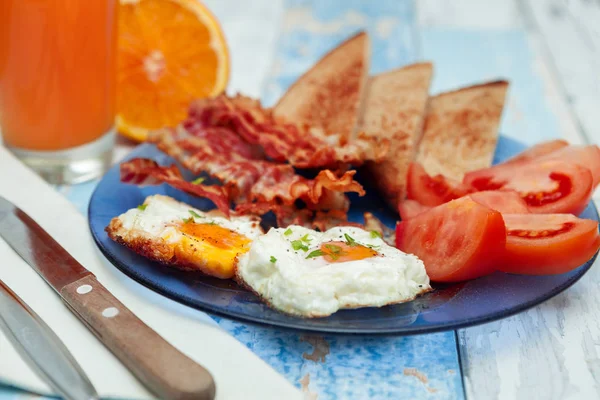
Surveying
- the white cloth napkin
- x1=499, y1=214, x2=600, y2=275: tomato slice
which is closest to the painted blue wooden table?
the white cloth napkin

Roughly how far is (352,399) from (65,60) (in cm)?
200

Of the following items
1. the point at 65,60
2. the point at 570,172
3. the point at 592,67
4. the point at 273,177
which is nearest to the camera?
the point at 570,172

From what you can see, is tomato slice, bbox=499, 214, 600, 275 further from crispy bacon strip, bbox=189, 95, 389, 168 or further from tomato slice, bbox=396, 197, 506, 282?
crispy bacon strip, bbox=189, 95, 389, 168

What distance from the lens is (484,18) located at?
5797mm

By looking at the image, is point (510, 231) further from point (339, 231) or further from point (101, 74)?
point (101, 74)

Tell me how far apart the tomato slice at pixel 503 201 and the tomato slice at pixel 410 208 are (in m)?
0.21

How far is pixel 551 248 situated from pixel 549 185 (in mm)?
521

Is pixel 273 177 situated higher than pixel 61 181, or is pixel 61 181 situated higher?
pixel 273 177

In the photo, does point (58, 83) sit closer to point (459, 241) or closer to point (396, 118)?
point (396, 118)

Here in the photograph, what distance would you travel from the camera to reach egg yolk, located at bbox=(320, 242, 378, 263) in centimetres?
213

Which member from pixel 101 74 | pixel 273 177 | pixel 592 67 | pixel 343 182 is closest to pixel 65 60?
pixel 101 74

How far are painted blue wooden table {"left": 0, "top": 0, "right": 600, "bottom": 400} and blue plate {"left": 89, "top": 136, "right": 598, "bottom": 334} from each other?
177mm

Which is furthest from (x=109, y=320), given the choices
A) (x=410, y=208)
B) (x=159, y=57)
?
(x=159, y=57)

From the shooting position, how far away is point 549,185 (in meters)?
2.68
